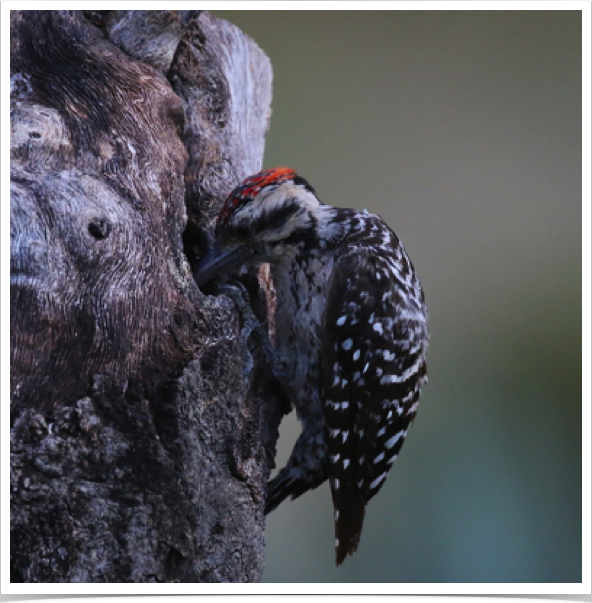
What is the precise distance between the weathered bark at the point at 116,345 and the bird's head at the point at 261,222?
174 millimetres

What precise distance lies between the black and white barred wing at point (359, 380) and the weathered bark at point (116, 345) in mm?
235

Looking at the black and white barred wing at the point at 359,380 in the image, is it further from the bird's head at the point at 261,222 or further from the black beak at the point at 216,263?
the black beak at the point at 216,263

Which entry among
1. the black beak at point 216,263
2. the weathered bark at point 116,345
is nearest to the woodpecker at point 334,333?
the black beak at point 216,263

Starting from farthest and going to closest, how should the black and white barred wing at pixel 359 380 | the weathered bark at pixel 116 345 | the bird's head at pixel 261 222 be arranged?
the black and white barred wing at pixel 359 380 → the bird's head at pixel 261 222 → the weathered bark at pixel 116 345

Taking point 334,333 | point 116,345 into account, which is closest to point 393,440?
point 334,333

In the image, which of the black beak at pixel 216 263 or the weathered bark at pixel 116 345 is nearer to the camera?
the weathered bark at pixel 116 345

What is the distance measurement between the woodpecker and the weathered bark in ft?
0.64

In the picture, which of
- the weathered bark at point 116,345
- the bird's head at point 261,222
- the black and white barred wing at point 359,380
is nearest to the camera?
the weathered bark at point 116,345

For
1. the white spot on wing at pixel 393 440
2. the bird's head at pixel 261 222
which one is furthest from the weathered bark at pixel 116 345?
the white spot on wing at pixel 393 440

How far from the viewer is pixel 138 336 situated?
5.66 ft

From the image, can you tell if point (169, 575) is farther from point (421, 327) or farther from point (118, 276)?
point (421, 327)

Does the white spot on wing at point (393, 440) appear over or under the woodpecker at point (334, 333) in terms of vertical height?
under

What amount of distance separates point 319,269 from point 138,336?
2.42ft

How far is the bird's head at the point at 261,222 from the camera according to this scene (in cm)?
210
